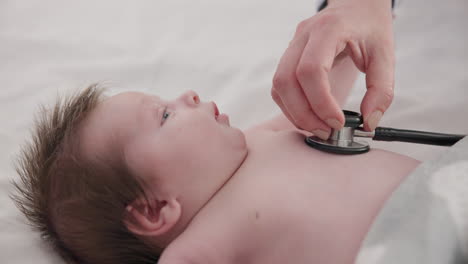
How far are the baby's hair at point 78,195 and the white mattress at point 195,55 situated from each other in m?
0.13

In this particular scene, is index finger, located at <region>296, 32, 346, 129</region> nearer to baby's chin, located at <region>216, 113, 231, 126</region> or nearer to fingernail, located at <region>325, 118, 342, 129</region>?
fingernail, located at <region>325, 118, 342, 129</region>

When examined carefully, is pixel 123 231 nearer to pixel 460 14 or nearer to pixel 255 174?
pixel 255 174

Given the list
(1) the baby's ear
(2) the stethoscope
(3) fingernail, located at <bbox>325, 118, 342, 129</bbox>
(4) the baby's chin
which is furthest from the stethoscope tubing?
(1) the baby's ear

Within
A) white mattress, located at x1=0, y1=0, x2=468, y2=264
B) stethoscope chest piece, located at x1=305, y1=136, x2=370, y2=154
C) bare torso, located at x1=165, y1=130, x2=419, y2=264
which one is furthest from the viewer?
white mattress, located at x1=0, y1=0, x2=468, y2=264

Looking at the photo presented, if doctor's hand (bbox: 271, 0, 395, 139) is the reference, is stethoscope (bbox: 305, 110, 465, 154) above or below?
below

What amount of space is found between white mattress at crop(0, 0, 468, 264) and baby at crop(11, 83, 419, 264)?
20cm

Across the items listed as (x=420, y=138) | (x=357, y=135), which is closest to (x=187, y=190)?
(x=357, y=135)

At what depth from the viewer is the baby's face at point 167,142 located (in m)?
0.81

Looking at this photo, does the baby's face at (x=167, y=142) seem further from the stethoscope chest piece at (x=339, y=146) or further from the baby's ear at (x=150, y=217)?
the stethoscope chest piece at (x=339, y=146)

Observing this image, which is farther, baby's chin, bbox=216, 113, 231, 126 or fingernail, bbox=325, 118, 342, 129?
baby's chin, bbox=216, 113, 231, 126

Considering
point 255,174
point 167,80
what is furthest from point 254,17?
point 255,174

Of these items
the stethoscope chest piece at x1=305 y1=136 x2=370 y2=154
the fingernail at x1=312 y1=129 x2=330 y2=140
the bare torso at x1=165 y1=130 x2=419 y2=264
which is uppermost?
the fingernail at x1=312 y1=129 x2=330 y2=140

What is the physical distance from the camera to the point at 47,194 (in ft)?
2.77

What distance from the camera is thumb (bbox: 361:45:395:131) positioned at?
0.82 m
